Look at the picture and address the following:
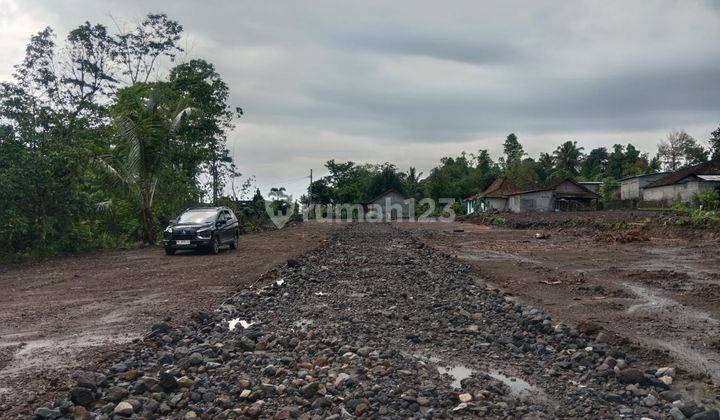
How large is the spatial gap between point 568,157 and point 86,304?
104173mm

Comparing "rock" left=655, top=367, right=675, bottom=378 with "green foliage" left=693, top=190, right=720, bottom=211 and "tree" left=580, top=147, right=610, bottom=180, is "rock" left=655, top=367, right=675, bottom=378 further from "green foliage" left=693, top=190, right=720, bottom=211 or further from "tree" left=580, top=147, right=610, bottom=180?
"tree" left=580, top=147, right=610, bottom=180

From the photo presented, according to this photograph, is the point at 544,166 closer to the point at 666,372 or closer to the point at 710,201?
the point at 710,201

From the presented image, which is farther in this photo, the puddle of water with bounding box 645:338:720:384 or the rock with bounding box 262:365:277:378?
the puddle of water with bounding box 645:338:720:384

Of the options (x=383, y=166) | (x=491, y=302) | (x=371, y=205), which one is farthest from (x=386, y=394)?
(x=383, y=166)

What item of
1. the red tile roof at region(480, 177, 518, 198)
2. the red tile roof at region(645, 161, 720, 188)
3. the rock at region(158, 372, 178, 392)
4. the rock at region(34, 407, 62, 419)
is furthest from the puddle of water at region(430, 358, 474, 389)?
the red tile roof at region(480, 177, 518, 198)

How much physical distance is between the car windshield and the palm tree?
479 centimetres

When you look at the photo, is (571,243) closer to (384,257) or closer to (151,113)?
(384,257)

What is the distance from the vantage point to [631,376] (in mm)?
5605

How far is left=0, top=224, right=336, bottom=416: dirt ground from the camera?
6160mm

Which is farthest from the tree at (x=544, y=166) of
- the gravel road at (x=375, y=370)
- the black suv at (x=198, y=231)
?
the gravel road at (x=375, y=370)

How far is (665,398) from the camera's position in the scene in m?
5.21

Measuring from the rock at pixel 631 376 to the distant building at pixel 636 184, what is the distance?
68.1m

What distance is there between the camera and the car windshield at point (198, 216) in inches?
818

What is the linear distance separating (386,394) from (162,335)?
136 inches
